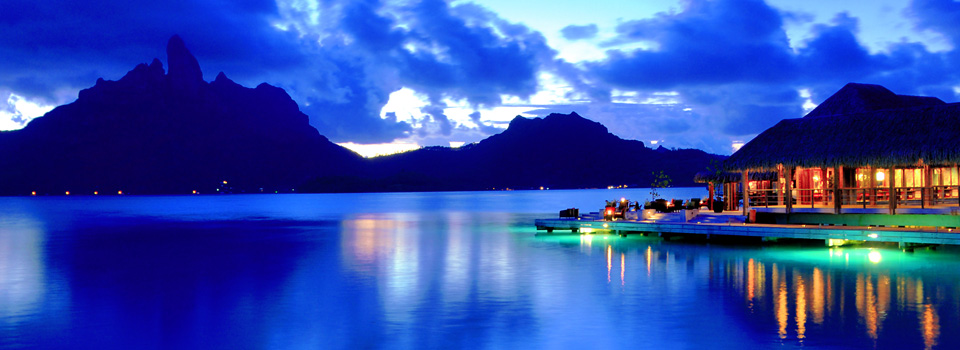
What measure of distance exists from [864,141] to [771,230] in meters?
4.47

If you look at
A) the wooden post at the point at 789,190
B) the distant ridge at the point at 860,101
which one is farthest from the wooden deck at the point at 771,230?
the distant ridge at the point at 860,101

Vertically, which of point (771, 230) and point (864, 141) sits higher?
point (864, 141)

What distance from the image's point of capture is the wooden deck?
23.0 meters

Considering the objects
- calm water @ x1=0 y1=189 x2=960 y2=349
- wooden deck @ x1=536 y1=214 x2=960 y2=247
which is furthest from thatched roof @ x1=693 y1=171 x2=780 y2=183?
calm water @ x1=0 y1=189 x2=960 y2=349

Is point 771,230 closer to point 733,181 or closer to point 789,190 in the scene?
point 789,190

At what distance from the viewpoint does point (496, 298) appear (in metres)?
18.0

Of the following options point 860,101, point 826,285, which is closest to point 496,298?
point 826,285

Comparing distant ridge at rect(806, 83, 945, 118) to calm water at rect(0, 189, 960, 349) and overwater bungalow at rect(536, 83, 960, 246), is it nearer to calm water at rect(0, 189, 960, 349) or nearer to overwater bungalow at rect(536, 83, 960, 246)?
overwater bungalow at rect(536, 83, 960, 246)

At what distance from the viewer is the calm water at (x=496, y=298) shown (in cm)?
1317

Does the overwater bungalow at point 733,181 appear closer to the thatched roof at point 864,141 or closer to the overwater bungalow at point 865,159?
the overwater bungalow at point 865,159

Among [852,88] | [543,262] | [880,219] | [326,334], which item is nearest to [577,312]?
[326,334]

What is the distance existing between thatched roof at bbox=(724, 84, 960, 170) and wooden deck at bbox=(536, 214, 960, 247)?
229 centimetres

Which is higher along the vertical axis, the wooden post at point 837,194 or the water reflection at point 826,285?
the wooden post at point 837,194

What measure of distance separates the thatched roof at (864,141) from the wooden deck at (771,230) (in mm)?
2285
